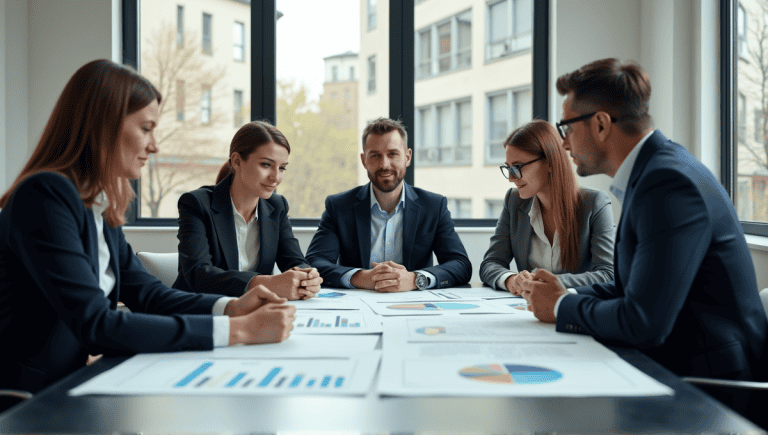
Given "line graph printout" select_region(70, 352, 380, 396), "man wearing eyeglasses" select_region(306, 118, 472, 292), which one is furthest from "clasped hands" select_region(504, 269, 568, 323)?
"man wearing eyeglasses" select_region(306, 118, 472, 292)

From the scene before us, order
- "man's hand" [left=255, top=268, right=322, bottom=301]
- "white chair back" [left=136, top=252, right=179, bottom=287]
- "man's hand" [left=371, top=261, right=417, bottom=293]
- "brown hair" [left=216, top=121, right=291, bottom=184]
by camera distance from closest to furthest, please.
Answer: "man's hand" [left=255, top=268, right=322, bottom=301], "man's hand" [left=371, top=261, right=417, bottom=293], "brown hair" [left=216, top=121, right=291, bottom=184], "white chair back" [left=136, top=252, right=179, bottom=287]

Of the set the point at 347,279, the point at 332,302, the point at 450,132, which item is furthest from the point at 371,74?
the point at 450,132

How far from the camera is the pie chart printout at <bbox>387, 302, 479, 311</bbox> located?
176cm

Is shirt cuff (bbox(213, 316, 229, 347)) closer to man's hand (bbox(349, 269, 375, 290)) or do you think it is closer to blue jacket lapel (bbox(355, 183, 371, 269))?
man's hand (bbox(349, 269, 375, 290))

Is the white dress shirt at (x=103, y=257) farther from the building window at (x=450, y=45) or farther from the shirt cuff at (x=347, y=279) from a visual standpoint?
the building window at (x=450, y=45)

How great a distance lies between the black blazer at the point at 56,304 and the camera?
3.89 feet

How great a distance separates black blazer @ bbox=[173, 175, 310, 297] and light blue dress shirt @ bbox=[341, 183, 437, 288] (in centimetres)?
46

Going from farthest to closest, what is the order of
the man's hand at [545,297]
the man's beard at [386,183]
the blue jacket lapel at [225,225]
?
1. the man's beard at [386,183]
2. the blue jacket lapel at [225,225]
3. the man's hand at [545,297]

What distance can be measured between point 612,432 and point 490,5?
6703 mm

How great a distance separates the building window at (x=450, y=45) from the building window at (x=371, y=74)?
2.26 m

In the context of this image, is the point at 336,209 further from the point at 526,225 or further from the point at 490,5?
the point at 490,5

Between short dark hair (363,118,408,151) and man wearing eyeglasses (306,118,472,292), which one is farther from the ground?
short dark hair (363,118,408,151)

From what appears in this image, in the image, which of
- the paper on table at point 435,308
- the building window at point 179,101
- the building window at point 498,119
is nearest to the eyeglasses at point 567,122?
the paper on table at point 435,308

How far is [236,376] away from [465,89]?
738 centimetres
